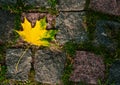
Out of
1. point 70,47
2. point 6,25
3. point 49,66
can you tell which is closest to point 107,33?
point 70,47

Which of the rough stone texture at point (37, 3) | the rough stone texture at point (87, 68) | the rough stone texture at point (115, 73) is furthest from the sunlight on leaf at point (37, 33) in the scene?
the rough stone texture at point (115, 73)

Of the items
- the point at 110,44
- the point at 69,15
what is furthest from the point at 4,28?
the point at 110,44

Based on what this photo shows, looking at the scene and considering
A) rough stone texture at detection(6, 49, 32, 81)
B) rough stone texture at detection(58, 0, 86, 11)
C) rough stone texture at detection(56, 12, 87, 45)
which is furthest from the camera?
rough stone texture at detection(58, 0, 86, 11)

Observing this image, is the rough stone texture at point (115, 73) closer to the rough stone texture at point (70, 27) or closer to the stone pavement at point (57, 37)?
the stone pavement at point (57, 37)

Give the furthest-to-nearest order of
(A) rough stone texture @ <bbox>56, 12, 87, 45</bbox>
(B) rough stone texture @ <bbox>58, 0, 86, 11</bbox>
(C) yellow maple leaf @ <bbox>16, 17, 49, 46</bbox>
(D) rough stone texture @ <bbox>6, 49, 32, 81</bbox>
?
(B) rough stone texture @ <bbox>58, 0, 86, 11</bbox> < (A) rough stone texture @ <bbox>56, 12, 87, 45</bbox> < (D) rough stone texture @ <bbox>6, 49, 32, 81</bbox> < (C) yellow maple leaf @ <bbox>16, 17, 49, 46</bbox>

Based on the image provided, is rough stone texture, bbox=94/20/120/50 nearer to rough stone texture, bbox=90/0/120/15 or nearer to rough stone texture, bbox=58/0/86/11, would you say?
rough stone texture, bbox=90/0/120/15

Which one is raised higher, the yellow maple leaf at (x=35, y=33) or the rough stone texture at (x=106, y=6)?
the rough stone texture at (x=106, y=6)

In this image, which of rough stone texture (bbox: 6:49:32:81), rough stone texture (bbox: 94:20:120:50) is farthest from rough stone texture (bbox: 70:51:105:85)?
A: rough stone texture (bbox: 6:49:32:81)
